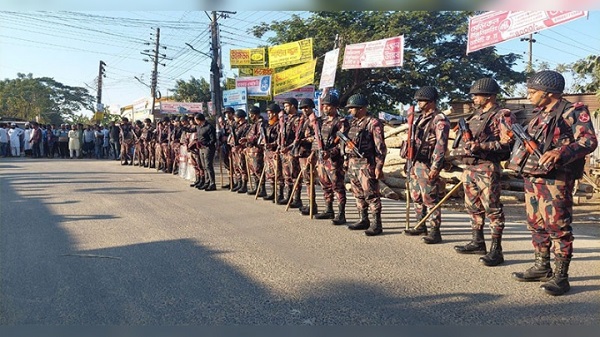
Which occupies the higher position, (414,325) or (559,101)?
(559,101)

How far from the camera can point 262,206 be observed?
26.9ft

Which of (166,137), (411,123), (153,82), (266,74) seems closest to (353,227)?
(411,123)

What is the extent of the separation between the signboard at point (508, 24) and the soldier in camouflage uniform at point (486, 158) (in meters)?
2.81

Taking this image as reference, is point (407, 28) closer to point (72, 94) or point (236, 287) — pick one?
point (236, 287)

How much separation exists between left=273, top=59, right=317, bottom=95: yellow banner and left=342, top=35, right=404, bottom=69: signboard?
2.50 metres

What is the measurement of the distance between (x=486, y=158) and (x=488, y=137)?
0.24m

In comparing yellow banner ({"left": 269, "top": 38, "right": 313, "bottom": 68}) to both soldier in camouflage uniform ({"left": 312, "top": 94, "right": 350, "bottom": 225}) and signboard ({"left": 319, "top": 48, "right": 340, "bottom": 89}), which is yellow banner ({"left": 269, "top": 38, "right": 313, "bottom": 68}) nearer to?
signboard ({"left": 319, "top": 48, "right": 340, "bottom": 89})

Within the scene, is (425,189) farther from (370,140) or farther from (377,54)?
(377,54)

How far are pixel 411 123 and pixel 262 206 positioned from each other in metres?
3.41

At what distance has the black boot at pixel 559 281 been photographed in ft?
12.6

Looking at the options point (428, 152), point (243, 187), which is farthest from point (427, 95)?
point (243, 187)

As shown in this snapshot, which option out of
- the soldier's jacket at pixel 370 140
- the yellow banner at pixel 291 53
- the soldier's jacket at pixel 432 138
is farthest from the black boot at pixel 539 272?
the yellow banner at pixel 291 53

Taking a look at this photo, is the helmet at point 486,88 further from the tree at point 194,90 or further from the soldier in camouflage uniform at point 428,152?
the tree at point 194,90

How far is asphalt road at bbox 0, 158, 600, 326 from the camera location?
135 inches
